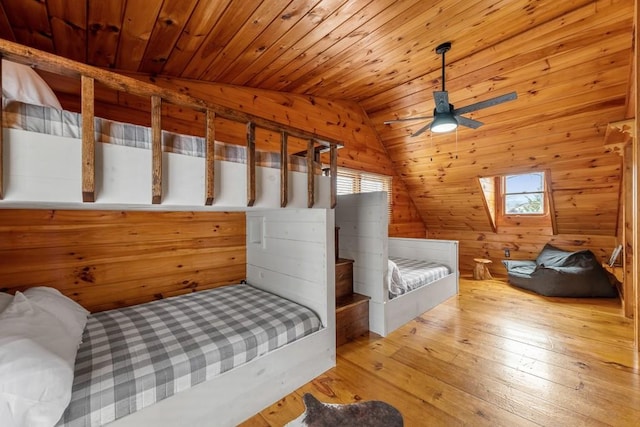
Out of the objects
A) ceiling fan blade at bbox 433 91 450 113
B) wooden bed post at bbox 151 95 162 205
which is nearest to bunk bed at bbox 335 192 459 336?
ceiling fan blade at bbox 433 91 450 113

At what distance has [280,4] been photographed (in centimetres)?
148

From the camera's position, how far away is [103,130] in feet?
3.37

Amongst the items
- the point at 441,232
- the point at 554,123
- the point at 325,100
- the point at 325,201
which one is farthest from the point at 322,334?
the point at 441,232

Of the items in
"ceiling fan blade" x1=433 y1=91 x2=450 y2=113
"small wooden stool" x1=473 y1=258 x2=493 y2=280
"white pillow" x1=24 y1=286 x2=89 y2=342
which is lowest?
"small wooden stool" x1=473 y1=258 x2=493 y2=280

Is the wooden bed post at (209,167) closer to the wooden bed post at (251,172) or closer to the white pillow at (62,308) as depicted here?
the wooden bed post at (251,172)

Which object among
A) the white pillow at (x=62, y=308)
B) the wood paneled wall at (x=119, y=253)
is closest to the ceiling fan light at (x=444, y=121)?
A: the wood paneled wall at (x=119, y=253)

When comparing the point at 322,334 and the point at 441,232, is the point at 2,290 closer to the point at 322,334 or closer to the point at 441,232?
the point at 322,334

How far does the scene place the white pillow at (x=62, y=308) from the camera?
134 centimetres

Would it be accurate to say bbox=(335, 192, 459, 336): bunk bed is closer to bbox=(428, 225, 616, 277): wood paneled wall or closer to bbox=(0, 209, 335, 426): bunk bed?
bbox=(0, 209, 335, 426): bunk bed

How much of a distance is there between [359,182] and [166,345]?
3.13 m

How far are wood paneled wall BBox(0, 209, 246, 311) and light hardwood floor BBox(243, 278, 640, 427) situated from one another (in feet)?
4.35

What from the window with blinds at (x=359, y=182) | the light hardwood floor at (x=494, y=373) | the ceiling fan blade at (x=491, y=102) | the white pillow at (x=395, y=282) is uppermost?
the ceiling fan blade at (x=491, y=102)

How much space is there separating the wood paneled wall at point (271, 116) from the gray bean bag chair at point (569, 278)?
190 cm

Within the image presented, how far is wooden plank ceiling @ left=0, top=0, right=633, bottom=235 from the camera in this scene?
1513 millimetres
